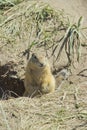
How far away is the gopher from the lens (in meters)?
7.16

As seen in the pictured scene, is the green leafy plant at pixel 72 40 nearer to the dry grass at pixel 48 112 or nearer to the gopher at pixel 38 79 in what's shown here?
the gopher at pixel 38 79

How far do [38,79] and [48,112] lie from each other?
48.1 inches

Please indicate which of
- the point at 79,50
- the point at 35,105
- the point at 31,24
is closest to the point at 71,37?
the point at 79,50

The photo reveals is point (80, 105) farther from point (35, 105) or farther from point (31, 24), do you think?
point (31, 24)

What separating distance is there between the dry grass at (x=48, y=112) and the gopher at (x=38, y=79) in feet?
A: 1.49

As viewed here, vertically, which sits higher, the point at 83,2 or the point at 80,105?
the point at 83,2

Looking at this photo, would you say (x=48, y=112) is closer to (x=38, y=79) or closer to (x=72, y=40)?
(x=38, y=79)

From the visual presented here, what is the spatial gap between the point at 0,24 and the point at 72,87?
193 cm

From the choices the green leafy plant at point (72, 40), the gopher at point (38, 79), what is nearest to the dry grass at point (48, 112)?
the gopher at point (38, 79)

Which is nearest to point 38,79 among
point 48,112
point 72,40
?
point 72,40

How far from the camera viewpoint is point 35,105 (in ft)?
20.9

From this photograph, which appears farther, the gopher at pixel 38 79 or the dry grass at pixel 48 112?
the gopher at pixel 38 79

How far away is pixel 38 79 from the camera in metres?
7.23

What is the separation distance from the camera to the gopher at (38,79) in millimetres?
7162
